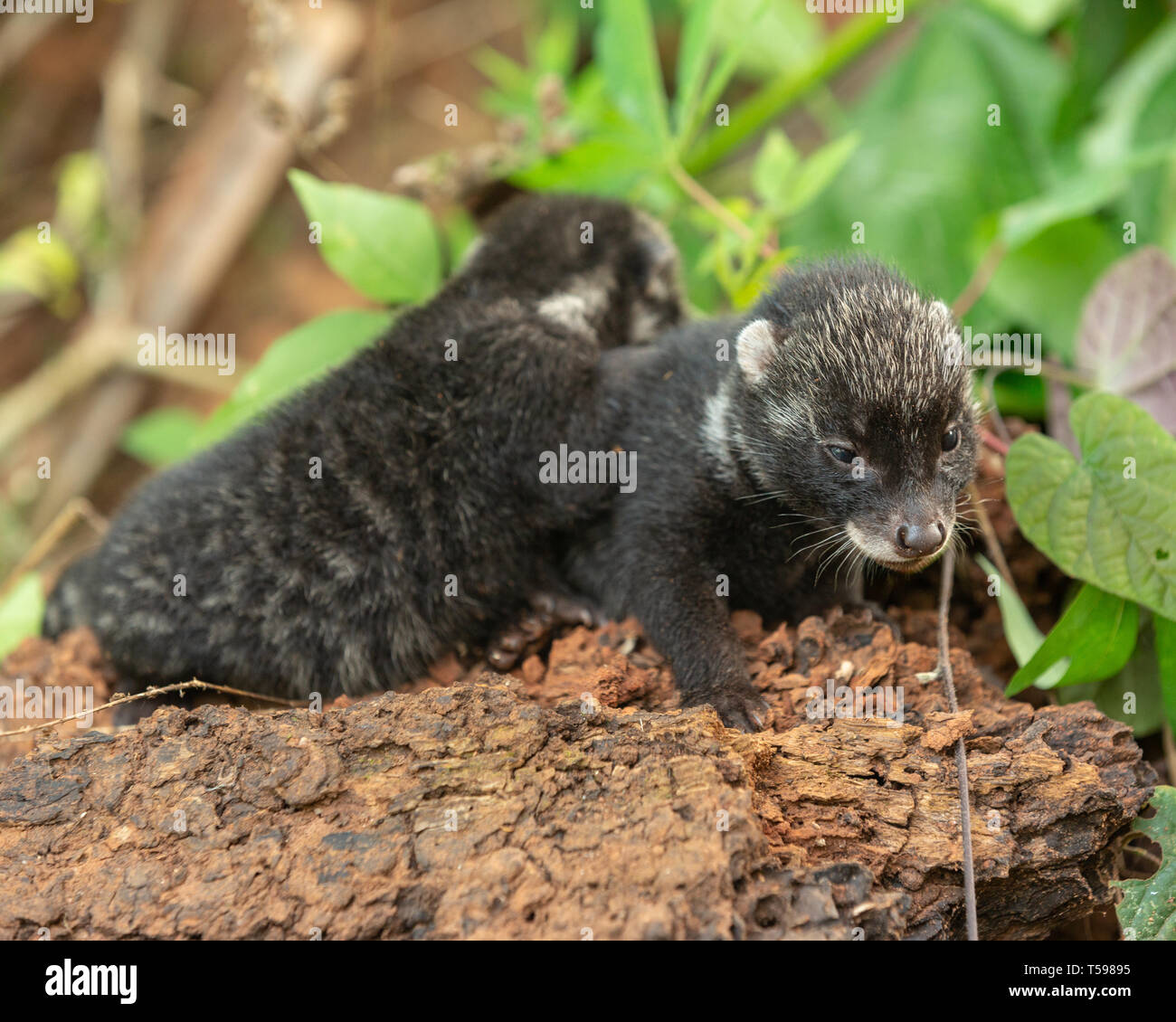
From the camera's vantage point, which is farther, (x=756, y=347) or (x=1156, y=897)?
(x=756, y=347)

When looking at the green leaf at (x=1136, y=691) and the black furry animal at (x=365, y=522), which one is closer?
the green leaf at (x=1136, y=691)

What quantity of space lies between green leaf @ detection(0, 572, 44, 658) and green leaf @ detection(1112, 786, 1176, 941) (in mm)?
5329

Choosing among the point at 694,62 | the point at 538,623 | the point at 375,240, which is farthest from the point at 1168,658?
the point at 375,240

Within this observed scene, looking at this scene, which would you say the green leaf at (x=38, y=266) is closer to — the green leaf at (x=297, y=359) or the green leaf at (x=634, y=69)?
the green leaf at (x=297, y=359)

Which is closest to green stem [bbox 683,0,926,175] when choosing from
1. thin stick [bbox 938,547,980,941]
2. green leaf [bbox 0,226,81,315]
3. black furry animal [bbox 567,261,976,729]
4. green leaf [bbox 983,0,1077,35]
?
green leaf [bbox 983,0,1077,35]

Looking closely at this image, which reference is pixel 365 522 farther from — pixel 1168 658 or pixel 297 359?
pixel 1168 658

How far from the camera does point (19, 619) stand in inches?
234

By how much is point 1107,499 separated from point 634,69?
146 inches

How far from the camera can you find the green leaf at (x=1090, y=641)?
187 inches

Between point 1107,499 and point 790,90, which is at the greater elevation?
point 790,90

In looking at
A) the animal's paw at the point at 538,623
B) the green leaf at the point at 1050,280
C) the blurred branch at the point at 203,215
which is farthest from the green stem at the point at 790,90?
the blurred branch at the point at 203,215

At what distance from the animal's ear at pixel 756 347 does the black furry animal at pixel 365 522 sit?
84 centimetres

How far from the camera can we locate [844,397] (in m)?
4.52

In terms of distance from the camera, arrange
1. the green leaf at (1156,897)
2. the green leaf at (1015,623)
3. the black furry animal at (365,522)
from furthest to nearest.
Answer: the black furry animal at (365,522) < the green leaf at (1015,623) < the green leaf at (1156,897)
